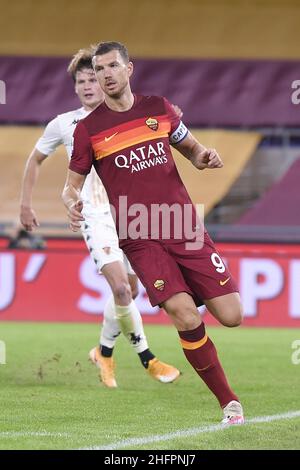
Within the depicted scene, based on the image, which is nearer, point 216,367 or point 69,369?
point 216,367

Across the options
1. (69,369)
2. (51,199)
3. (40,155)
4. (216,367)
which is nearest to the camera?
(216,367)

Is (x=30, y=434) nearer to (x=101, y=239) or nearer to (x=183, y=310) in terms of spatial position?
(x=183, y=310)

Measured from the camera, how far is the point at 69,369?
8789 millimetres

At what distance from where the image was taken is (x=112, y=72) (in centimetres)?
622

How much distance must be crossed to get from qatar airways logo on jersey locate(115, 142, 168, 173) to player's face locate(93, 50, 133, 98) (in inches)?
14.1

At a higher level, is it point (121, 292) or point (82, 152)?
point (82, 152)

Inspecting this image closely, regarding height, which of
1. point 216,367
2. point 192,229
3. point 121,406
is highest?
point 192,229

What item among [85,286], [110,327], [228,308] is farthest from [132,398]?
[85,286]

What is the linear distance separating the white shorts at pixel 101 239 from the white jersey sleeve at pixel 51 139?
0.59 m

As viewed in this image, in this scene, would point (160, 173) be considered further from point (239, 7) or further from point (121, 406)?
point (239, 7)

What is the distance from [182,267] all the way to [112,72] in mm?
1186

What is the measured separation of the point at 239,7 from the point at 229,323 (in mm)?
11700

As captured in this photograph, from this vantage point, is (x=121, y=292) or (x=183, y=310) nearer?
(x=183, y=310)
